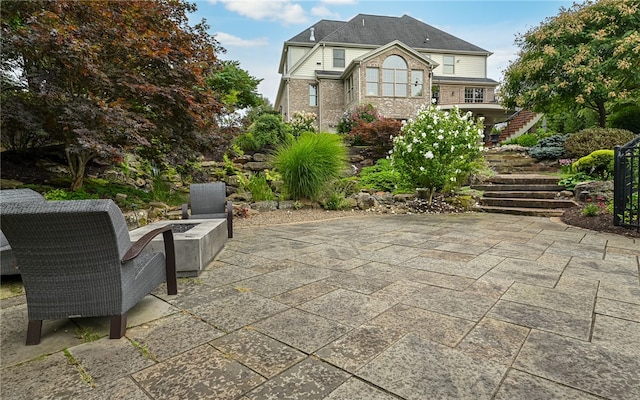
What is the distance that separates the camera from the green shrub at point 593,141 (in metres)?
9.30

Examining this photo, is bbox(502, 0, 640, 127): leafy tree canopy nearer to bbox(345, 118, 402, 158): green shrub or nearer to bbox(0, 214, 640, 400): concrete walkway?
bbox(345, 118, 402, 158): green shrub

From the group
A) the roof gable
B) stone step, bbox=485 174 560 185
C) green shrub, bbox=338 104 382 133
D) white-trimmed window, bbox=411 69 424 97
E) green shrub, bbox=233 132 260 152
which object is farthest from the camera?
white-trimmed window, bbox=411 69 424 97

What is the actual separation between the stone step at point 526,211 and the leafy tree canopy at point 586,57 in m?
6.86

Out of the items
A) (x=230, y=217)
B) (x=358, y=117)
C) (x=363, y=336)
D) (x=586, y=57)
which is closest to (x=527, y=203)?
(x=230, y=217)

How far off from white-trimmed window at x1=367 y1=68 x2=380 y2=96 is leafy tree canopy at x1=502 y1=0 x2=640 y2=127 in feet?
23.7

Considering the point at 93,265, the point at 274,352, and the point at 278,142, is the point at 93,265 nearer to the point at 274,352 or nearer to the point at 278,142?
the point at 274,352

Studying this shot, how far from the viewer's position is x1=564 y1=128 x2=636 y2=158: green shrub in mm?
9305

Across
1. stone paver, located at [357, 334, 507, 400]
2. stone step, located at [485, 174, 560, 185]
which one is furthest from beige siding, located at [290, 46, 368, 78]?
stone paver, located at [357, 334, 507, 400]

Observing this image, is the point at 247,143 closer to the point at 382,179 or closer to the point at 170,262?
the point at 382,179

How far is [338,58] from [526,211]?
54.1ft

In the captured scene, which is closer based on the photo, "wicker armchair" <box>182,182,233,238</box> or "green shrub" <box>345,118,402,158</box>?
"wicker armchair" <box>182,182,233,238</box>

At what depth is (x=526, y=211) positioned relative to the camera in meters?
6.62

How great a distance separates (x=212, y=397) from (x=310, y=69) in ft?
67.1

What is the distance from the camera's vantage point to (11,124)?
191 inches
